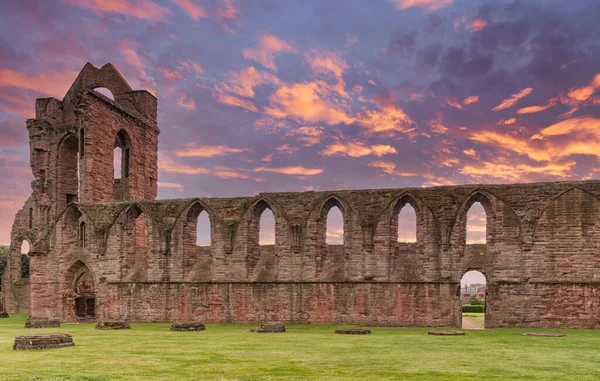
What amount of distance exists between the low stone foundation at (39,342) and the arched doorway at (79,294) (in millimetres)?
10840

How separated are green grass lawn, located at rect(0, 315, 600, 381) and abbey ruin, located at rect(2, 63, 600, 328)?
379cm

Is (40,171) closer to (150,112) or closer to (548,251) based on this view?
(150,112)

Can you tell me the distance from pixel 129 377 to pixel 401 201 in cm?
1370

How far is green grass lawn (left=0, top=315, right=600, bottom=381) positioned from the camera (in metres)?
8.48

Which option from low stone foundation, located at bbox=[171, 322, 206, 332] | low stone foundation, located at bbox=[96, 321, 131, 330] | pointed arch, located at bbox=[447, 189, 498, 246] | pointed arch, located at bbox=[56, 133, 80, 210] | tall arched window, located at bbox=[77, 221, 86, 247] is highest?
pointed arch, located at bbox=[56, 133, 80, 210]

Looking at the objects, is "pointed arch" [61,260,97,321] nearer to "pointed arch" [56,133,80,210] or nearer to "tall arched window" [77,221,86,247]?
"tall arched window" [77,221,86,247]

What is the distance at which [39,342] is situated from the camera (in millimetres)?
12000

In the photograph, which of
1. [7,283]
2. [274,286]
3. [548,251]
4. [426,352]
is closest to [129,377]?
[426,352]

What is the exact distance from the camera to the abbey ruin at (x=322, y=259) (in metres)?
18.3

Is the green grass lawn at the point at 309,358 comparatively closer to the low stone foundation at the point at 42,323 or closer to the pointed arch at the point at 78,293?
the low stone foundation at the point at 42,323

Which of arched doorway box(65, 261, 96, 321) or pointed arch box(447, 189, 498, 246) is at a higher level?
pointed arch box(447, 189, 498, 246)

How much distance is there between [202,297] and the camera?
20641 mm

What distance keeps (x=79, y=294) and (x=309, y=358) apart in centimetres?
1740

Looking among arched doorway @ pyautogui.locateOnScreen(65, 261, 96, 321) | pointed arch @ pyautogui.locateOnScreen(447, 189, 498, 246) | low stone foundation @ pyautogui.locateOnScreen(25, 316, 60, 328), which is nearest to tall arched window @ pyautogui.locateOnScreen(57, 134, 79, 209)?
arched doorway @ pyautogui.locateOnScreen(65, 261, 96, 321)
